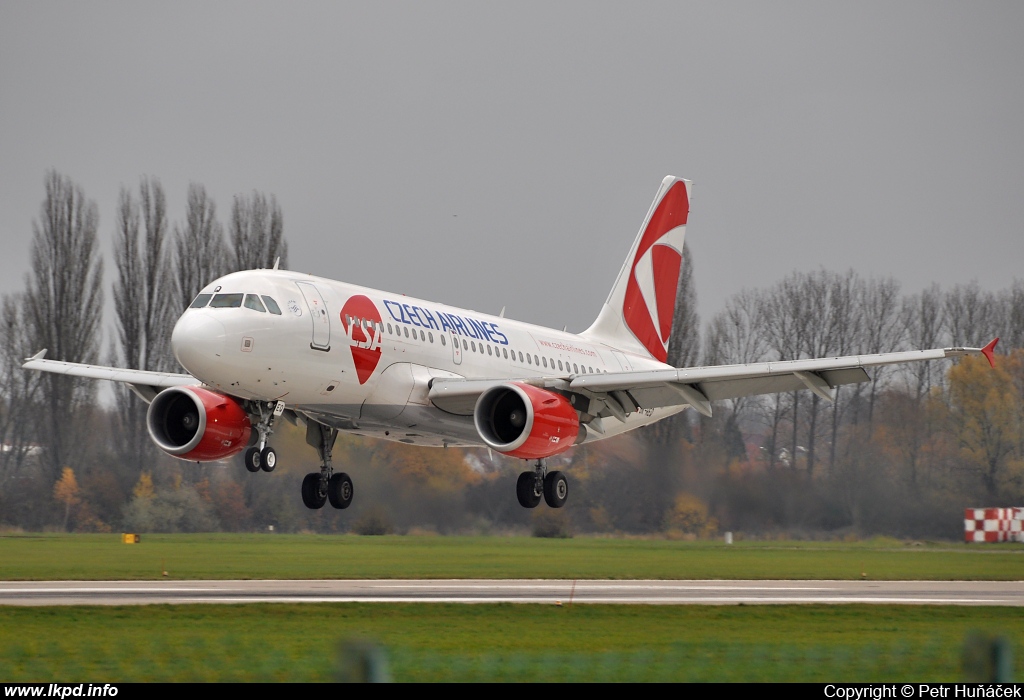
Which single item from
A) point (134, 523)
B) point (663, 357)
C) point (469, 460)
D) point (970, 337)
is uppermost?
point (970, 337)

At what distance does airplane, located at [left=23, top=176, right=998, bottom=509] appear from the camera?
25188 mm

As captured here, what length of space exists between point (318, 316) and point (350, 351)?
109cm

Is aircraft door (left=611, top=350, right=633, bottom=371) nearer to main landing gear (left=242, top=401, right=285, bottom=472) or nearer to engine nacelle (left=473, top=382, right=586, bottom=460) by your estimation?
engine nacelle (left=473, top=382, right=586, bottom=460)

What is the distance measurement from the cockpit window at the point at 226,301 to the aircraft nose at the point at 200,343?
21.1 inches

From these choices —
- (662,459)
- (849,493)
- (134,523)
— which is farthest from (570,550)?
(134,523)

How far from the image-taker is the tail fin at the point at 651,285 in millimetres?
38219

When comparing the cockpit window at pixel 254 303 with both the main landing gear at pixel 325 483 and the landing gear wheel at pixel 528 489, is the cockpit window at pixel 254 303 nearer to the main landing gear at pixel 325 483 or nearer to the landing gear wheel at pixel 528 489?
the main landing gear at pixel 325 483

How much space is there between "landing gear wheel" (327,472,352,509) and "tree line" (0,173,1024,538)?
840 centimetres

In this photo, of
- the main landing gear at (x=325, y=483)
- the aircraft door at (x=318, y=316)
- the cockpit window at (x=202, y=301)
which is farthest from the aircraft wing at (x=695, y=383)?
the cockpit window at (x=202, y=301)

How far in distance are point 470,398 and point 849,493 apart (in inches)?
827

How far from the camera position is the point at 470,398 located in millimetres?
28641

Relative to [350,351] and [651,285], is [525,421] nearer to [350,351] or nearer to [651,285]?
[350,351]

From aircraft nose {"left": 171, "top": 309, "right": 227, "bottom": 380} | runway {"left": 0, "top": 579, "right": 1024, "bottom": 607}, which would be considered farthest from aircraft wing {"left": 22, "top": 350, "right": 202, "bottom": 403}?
runway {"left": 0, "top": 579, "right": 1024, "bottom": 607}
